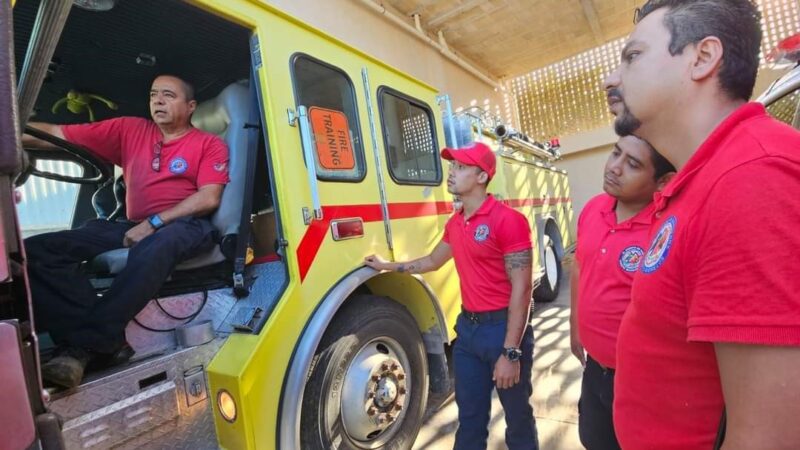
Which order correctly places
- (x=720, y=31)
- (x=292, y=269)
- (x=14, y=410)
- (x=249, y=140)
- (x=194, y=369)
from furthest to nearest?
(x=249, y=140) → (x=292, y=269) → (x=194, y=369) → (x=14, y=410) → (x=720, y=31)

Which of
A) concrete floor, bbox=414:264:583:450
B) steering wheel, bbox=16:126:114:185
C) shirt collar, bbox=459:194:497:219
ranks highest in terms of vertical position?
steering wheel, bbox=16:126:114:185

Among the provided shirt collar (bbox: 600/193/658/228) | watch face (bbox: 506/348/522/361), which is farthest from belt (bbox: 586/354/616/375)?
shirt collar (bbox: 600/193/658/228)

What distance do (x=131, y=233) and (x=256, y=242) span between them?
611 millimetres

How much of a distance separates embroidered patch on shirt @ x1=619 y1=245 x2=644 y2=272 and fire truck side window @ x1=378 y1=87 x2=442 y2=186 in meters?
1.48

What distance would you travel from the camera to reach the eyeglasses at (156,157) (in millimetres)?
2174

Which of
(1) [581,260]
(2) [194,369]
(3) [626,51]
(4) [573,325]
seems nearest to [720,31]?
(3) [626,51]

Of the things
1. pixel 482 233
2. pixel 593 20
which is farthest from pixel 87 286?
pixel 593 20

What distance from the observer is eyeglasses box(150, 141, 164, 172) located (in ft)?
7.13

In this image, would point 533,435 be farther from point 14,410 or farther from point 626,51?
point 14,410

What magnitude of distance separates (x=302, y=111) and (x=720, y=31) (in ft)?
5.42

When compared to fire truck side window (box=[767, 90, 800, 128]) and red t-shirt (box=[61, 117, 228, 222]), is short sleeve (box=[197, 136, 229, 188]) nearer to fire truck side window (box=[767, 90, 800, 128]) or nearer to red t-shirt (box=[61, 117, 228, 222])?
red t-shirt (box=[61, 117, 228, 222])

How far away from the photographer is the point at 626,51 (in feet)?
2.80

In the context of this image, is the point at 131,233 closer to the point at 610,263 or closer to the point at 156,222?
the point at 156,222

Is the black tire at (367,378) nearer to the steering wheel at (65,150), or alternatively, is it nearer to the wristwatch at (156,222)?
the wristwatch at (156,222)
